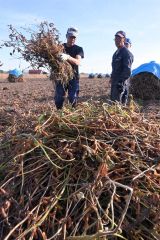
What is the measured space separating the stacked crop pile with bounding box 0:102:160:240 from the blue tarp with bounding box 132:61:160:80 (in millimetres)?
10515

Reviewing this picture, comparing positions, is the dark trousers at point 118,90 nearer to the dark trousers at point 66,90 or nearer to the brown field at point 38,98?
the brown field at point 38,98

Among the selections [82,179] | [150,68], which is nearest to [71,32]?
[82,179]

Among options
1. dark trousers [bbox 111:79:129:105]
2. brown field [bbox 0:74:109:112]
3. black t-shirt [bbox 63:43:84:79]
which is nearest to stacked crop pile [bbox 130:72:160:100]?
brown field [bbox 0:74:109:112]

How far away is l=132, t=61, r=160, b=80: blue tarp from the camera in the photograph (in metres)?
13.4

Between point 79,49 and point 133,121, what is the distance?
3833mm

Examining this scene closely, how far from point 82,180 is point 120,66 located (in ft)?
16.5

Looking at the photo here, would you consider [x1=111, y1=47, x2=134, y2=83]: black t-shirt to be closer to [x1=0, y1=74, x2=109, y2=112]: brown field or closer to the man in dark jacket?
the man in dark jacket

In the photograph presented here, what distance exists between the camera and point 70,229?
2.42 m

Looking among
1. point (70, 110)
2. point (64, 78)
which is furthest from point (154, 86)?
point (70, 110)

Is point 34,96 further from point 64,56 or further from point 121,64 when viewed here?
point 64,56

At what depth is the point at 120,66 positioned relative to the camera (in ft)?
24.5

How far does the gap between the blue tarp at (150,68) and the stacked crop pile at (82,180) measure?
34.5ft

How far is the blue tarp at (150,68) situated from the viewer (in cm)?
1344

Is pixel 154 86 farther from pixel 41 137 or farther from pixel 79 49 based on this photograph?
pixel 41 137
